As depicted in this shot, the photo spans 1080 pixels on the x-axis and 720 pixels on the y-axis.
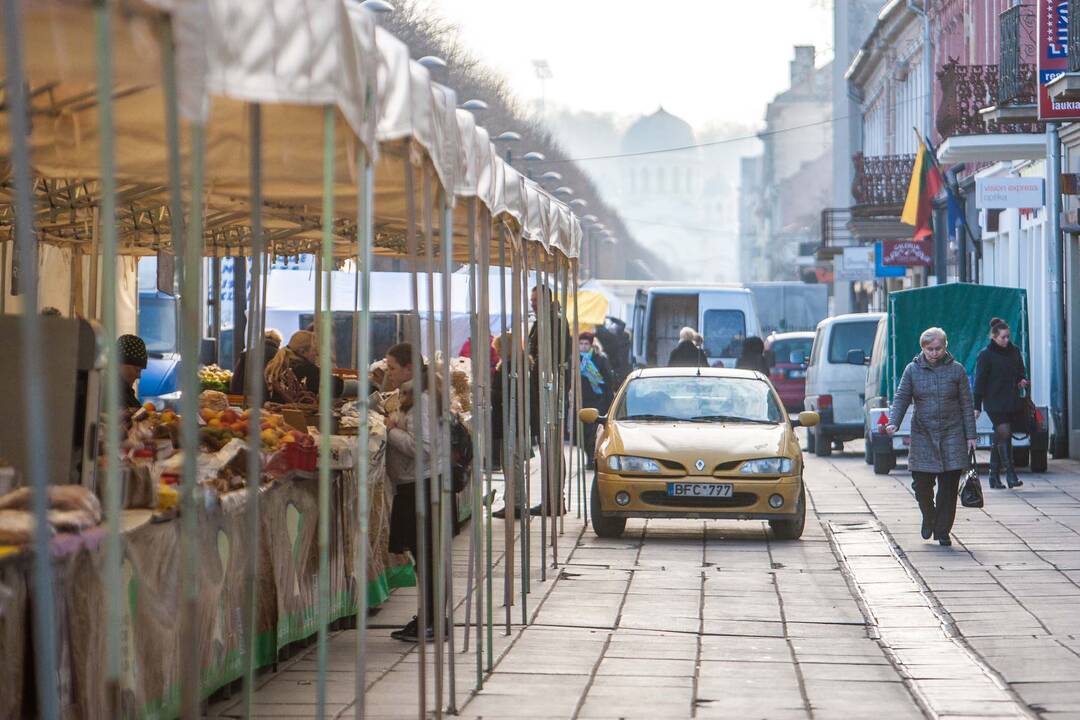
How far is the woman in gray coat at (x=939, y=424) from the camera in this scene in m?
15.0

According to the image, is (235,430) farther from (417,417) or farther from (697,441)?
(697,441)

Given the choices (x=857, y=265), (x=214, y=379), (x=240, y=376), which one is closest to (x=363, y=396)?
(x=240, y=376)

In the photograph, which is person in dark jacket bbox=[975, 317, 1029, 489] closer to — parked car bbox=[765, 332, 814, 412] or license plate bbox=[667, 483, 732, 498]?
license plate bbox=[667, 483, 732, 498]

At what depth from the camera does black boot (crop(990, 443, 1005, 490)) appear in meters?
20.5

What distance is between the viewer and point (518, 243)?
1202 centimetres

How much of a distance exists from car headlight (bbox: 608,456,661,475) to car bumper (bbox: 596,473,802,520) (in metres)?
0.06

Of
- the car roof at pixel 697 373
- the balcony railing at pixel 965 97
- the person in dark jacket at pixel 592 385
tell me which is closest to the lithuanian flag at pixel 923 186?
the balcony railing at pixel 965 97

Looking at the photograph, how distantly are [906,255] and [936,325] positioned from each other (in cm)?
1833

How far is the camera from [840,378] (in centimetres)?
2673

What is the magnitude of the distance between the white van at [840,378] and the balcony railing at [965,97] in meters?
4.31

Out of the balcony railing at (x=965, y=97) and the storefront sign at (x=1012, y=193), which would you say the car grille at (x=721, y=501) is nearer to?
the storefront sign at (x=1012, y=193)

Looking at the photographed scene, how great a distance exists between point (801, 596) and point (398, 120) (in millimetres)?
6281

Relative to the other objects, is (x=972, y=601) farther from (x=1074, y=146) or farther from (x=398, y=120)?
(x=1074, y=146)

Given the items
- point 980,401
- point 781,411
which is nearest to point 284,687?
point 781,411
